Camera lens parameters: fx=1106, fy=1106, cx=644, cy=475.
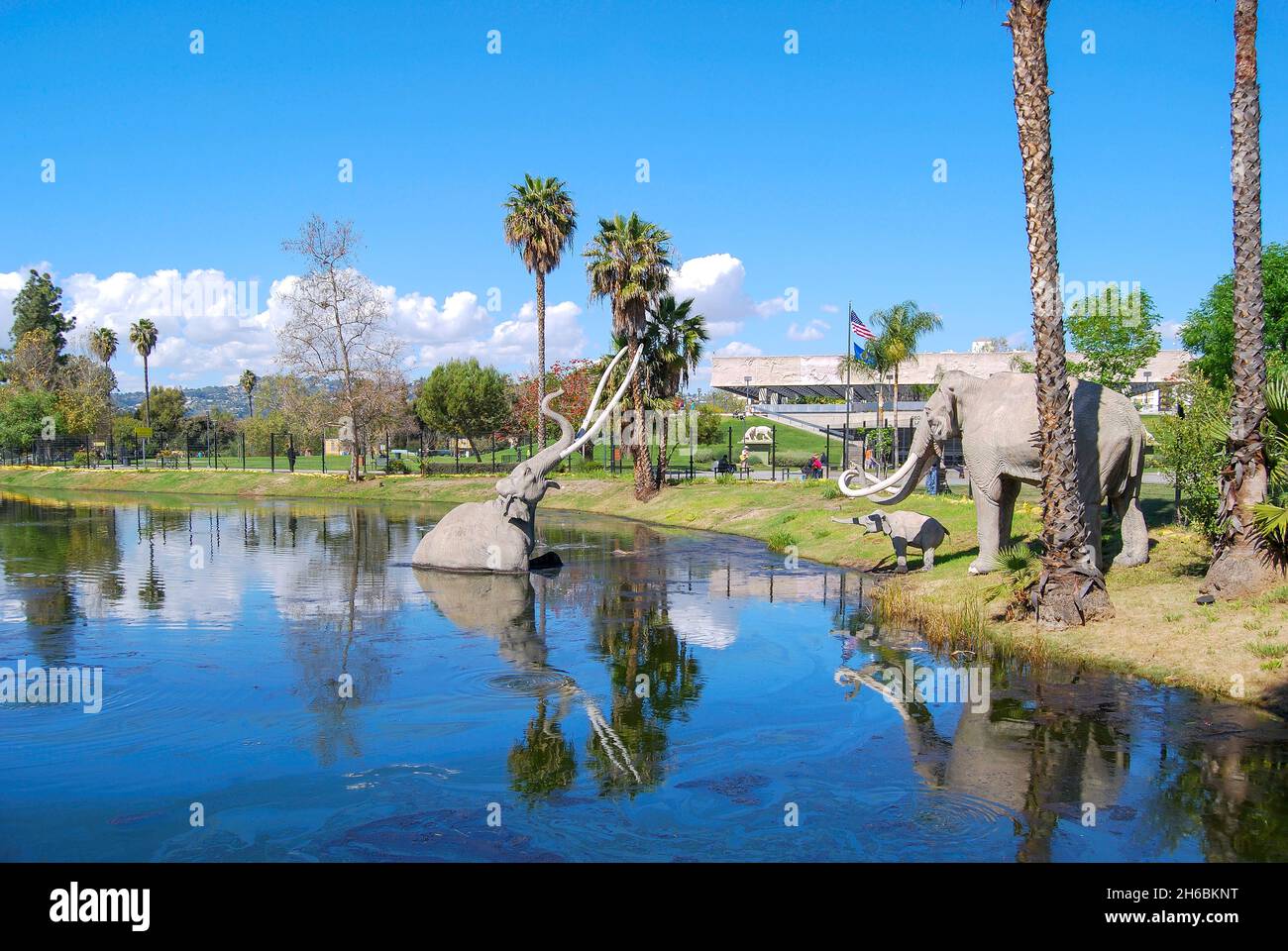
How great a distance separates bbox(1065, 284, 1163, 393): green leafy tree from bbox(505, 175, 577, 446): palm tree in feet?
70.5

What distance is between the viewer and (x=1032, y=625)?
1413 centimetres

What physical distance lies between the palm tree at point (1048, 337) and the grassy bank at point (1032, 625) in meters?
0.58

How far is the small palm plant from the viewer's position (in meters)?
14.6

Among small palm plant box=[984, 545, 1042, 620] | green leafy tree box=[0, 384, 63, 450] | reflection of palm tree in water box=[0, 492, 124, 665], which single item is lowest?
reflection of palm tree in water box=[0, 492, 124, 665]

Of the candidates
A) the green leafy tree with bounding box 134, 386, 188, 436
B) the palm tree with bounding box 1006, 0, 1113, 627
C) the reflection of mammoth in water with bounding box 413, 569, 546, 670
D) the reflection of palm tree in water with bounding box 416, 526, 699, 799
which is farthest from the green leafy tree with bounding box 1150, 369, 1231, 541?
the green leafy tree with bounding box 134, 386, 188, 436

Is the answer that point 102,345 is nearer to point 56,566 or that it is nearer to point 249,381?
point 249,381

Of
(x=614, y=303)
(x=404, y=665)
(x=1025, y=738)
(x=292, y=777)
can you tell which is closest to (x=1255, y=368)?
(x=1025, y=738)

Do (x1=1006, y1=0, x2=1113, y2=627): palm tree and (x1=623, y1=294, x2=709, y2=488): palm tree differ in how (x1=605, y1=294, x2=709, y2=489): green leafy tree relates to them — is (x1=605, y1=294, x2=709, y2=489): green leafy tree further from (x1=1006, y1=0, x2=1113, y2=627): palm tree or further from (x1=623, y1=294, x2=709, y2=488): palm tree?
(x1=1006, y1=0, x2=1113, y2=627): palm tree

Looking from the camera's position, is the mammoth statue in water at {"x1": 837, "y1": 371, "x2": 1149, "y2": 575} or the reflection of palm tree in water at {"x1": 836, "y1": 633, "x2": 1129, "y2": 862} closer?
the reflection of palm tree in water at {"x1": 836, "y1": 633, "x2": 1129, "y2": 862}

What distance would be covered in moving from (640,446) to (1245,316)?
78.2 ft

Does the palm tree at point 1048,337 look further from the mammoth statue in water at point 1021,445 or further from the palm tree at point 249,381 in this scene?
the palm tree at point 249,381

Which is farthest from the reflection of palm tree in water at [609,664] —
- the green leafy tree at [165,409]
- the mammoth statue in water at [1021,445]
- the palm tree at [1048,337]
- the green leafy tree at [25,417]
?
the green leafy tree at [165,409]
